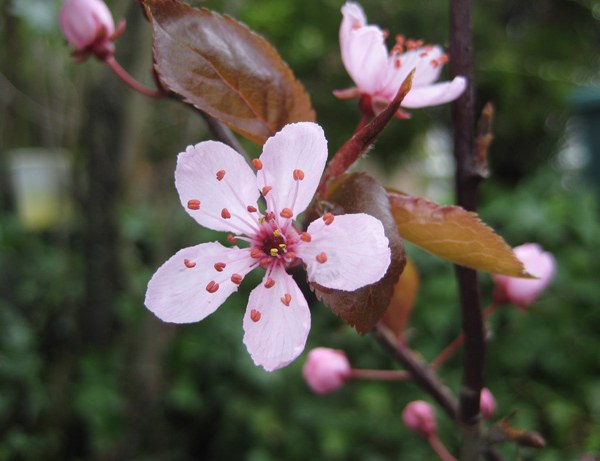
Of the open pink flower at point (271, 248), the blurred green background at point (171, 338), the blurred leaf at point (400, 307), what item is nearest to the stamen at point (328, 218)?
the open pink flower at point (271, 248)

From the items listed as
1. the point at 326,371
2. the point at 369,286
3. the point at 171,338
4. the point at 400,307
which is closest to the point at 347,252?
the point at 369,286

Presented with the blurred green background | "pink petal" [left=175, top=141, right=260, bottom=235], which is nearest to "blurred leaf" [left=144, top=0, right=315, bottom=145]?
"pink petal" [left=175, top=141, right=260, bottom=235]

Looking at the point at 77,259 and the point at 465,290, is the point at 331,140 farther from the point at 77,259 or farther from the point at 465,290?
the point at 465,290

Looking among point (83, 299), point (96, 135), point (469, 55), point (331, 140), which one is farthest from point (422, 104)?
point (331, 140)

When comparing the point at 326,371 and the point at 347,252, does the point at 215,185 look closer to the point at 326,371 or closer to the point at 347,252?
the point at 347,252

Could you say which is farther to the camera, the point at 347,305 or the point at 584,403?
the point at 584,403

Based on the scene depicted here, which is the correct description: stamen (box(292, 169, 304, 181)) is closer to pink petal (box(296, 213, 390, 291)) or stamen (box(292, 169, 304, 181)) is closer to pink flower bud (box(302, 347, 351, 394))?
pink petal (box(296, 213, 390, 291))

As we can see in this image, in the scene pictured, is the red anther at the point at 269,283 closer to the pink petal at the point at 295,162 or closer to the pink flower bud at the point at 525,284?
the pink petal at the point at 295,162
